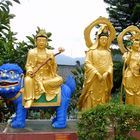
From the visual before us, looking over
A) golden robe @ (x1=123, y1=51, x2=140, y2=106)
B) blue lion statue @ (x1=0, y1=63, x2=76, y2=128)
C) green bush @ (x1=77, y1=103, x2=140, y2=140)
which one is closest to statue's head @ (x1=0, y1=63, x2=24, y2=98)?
blue lion statue @ (x1=0, y1=63, x2=76, y2=128)

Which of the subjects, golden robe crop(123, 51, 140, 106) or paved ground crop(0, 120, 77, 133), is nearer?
paved ground crop(0, 120, 77, 133)

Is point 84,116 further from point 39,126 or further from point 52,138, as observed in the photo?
point 39,126

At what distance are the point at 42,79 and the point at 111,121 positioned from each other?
158 centimetres

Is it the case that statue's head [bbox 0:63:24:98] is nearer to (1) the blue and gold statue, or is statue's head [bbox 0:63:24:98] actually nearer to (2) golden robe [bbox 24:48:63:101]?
(1) the blue and gold statue

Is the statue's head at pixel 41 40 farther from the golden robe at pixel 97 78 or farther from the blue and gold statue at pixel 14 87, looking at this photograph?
the golden robe at pixel 97 78

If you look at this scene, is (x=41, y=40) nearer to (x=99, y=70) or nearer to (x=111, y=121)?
(x=99, y=70)

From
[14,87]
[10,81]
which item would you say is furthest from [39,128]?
[10,81]

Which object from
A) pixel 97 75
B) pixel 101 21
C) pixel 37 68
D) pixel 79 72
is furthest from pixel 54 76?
pixel 79 72

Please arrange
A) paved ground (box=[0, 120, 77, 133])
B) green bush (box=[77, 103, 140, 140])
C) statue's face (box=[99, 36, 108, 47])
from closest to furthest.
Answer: green bush (box=[77, 103, 140, 140]) → paved ground (box=[0, 120, 77, 133]) → statue's face (box=[99, 36, 108, 47])

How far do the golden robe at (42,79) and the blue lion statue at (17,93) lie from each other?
5.1 inches

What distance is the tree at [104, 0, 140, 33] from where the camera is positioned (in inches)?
466

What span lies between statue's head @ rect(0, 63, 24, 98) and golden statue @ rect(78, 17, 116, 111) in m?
1.12

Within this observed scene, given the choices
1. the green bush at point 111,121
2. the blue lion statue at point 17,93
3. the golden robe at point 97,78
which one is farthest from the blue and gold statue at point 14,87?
the green bush at point 111,121

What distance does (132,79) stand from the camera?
248 inches
